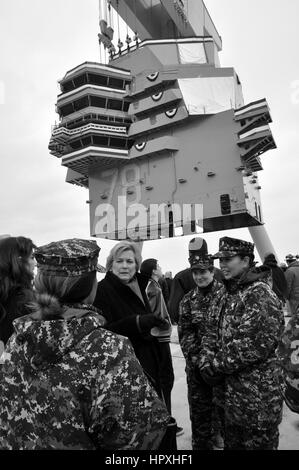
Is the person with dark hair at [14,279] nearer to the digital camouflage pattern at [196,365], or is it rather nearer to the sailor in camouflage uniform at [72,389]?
the sailor in camouflage uniform at [72,389]

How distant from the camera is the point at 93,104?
21.6 m

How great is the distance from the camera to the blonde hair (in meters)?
2.94

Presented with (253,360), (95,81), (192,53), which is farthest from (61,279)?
(192,53)

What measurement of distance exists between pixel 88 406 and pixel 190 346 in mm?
2259

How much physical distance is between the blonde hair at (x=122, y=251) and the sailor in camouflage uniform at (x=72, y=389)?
151 centimetres

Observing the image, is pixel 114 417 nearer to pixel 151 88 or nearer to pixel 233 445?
pixel 233 445

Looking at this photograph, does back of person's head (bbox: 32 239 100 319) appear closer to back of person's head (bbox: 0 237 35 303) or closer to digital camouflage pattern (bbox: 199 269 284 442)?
back of person's head (bbox: 0 237 35 303)

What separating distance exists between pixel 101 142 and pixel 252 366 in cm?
2051

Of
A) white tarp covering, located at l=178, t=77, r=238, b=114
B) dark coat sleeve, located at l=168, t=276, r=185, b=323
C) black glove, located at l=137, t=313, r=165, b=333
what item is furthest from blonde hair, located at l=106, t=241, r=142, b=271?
white tarp covering, located at l=178, t=77, r=238, b=114

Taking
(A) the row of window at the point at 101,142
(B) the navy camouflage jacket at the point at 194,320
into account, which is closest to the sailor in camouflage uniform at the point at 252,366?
(B) the navy camouflage jacket at the point at 194,320

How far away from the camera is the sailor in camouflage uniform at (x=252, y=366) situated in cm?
247

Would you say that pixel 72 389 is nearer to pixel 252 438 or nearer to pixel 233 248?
pixel 252 438
